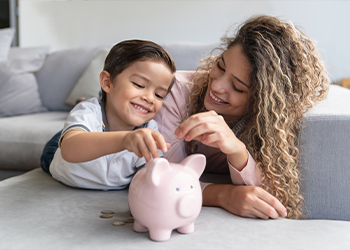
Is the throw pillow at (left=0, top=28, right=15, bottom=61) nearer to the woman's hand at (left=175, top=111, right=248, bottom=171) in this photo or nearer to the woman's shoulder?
the woman's shoulder

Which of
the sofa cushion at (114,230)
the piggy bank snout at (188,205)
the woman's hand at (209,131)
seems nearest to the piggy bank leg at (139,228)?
the sofa cushion at (114,230)

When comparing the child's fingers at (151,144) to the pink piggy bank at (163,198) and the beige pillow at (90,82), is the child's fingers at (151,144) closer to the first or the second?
the pink piggy bank at (163,198)

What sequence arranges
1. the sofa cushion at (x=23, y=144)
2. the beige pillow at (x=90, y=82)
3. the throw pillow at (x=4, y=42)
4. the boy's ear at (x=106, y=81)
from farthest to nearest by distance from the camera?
the throw pillow at (x=4, y=42)
the beige pillow at (x=90, y=82)
the sofa cushion at (x=23, y=144)
the boy's ear at (x=106, y=81)

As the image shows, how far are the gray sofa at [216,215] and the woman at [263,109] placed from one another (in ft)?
0.13

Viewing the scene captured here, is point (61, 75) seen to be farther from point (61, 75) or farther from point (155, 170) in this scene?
point (155, 170)

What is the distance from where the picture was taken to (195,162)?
2.44 feet

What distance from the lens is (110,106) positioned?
117 centimetres

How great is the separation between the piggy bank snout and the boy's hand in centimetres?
12

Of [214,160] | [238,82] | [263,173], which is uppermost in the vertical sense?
[238,82]

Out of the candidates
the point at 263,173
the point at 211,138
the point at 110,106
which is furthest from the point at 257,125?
the point at 110,106

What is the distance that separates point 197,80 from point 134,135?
657 mm

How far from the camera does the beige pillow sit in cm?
212

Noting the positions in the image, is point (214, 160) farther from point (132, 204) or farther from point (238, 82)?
point (132, 204)

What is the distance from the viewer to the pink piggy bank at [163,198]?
664mm
